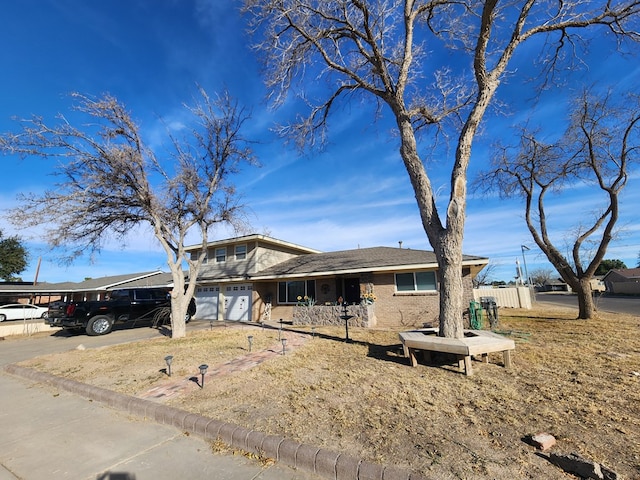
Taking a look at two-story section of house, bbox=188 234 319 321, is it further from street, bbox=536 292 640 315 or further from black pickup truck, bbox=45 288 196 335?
street, bbox=536 292 640 315

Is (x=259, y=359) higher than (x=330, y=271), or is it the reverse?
(x=330, y=271)

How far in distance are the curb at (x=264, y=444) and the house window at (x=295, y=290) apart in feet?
37.2

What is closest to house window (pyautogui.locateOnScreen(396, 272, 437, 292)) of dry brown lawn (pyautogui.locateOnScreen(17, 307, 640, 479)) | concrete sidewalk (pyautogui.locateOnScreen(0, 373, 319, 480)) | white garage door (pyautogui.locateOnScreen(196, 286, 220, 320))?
dry brown lawn (pyautogui.locateOnScreen(17, 307, 640, 479))

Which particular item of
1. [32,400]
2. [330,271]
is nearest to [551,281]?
[330,271]

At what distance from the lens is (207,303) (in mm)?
19453

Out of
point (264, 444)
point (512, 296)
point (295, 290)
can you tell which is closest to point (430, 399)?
point (264, 444)

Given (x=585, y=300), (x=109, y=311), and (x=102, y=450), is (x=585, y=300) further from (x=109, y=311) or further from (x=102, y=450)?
(x=109, y=311)

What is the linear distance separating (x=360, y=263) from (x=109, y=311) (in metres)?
11.9

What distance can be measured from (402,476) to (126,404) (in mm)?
4294

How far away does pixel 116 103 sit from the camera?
409 inches

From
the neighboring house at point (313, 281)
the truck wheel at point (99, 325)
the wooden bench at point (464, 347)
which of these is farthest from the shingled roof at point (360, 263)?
the truck wheel at point (99, 325)

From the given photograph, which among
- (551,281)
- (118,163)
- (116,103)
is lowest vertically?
(551,281)

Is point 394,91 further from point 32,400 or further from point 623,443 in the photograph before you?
point 32,400

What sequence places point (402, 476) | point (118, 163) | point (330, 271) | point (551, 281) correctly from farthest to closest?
point (551, 281) → point (330, 271) → point (118, 163) → point (402, 476)
